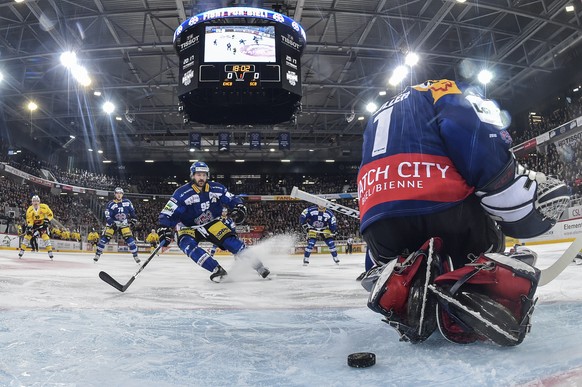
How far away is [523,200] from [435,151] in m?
0.29

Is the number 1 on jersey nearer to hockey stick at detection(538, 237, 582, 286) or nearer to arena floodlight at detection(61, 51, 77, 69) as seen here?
hockey stick at detection(538, 237, 582, 286)

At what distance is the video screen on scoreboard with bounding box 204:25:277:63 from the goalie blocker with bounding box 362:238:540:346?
22.6 feet

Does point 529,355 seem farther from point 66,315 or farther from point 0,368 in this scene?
point 66,315

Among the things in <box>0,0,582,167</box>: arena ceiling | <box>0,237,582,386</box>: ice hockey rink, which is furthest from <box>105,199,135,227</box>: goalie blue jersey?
<box>0,237,582,386</box>: ice hockey rink

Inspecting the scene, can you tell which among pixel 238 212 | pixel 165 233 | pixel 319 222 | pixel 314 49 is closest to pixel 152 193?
pixel 314 49

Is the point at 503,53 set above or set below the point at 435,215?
above

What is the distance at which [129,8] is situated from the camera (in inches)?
413

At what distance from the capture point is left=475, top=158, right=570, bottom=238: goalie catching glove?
3.87 ft

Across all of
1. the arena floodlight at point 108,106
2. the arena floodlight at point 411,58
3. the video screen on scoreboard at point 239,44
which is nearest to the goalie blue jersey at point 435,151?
the video screen on scoreboard at point 239,44

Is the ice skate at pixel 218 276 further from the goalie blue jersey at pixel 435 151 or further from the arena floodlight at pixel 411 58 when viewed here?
the arena floodlight at pixel 411 58

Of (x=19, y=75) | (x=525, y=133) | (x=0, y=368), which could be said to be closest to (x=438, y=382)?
(x=0, y=368)

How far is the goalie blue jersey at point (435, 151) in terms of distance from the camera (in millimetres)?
1169

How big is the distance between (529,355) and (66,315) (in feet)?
5.63

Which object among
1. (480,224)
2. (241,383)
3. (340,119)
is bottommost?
(241,383)
